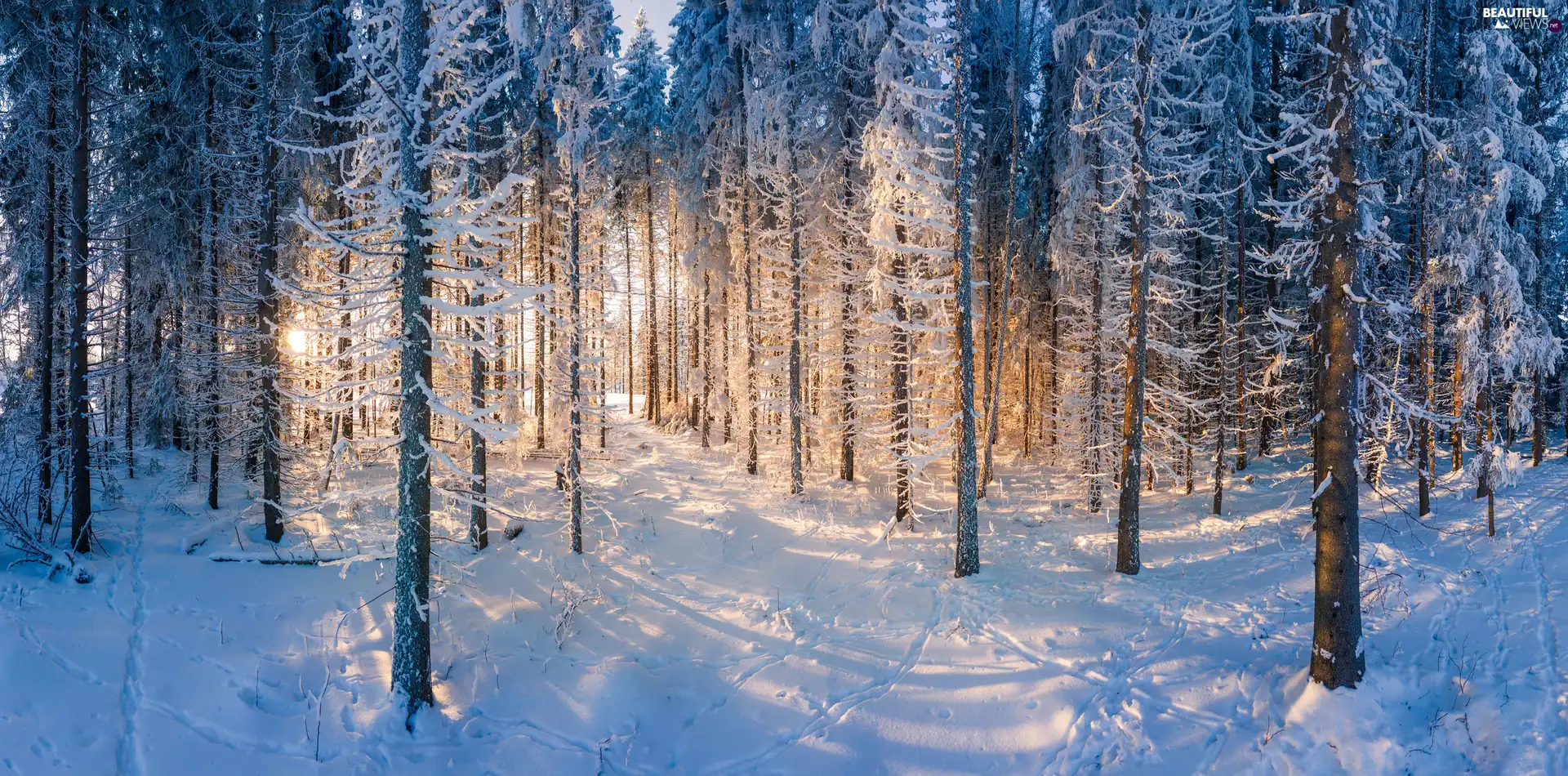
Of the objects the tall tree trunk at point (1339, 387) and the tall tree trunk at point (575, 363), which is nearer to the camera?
the tall tree trunk at point (1339, 387)

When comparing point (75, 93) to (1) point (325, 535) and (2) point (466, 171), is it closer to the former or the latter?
(2) point (466, 171)

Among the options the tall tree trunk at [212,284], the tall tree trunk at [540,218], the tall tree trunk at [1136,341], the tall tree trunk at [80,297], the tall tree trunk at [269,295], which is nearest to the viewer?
the tall tree trunk at [80,297]

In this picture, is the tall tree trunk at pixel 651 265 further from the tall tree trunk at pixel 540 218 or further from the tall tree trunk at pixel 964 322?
the tall tree trunk at pixel 964 322

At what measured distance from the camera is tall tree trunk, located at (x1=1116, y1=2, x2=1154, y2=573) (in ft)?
38.2

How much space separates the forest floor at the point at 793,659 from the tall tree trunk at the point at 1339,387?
0.64 meters

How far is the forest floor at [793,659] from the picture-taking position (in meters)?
7.24

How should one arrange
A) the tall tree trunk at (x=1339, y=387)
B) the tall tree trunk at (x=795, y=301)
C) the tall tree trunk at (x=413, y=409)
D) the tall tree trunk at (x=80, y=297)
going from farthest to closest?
the tall tree trunk at (x=795, y=301) → the tall tree trunk at (x=80, y=297) → the tall tree trunk at (x=413, y=409) → the tall tree trunk at (x=1339, y=387)

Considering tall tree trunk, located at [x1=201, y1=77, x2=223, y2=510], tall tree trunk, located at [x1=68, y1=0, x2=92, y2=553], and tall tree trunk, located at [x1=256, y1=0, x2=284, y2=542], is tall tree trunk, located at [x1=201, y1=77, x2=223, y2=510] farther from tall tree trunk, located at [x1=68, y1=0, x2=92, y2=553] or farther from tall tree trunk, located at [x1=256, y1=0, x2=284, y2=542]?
tall tree trunk, located at [x1=68, y1=0, x2=92, y2=553]

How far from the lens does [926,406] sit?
19.8 metres

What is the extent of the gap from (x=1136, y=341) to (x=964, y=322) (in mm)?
3497

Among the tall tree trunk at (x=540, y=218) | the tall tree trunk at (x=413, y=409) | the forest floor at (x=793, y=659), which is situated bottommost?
the forest floor at (x=793, y=659)

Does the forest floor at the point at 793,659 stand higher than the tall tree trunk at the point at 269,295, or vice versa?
the tall tree trunk at the point at 269,295

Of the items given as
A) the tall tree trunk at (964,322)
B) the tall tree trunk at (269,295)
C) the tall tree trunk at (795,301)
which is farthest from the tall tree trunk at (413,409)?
the tall tree trunk at (795,301)

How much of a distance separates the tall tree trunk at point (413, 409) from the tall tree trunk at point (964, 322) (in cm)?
917
